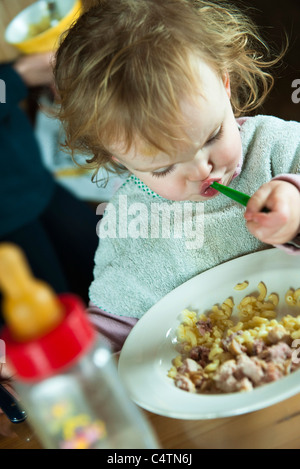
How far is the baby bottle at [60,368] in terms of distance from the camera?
0.34 m

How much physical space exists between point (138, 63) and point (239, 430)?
496 millimetres

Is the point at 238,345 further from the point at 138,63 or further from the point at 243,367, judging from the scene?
the point at 138,63

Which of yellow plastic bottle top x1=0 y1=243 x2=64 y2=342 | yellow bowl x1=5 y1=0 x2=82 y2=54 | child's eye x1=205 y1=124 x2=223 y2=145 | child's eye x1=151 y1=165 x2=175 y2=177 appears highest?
yellow plastic bottle top x1=0 y1=243 x2=64 y2=342

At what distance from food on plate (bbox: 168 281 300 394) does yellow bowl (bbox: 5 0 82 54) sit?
771 mm

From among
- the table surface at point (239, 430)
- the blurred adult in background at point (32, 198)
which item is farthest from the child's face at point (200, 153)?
the blurred adult in background at point (32, 198)

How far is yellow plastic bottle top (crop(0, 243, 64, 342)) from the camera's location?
328mm

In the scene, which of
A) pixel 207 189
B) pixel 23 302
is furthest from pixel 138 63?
pixel 23 302

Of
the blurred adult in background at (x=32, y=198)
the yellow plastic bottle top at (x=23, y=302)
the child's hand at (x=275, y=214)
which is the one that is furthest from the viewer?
the blurred adult in background at (x=32, y=198)

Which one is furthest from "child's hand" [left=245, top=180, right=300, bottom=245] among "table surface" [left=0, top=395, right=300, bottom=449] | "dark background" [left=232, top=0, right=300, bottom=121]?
"dark background" [left=232, top=0, right=300, bottom=121]

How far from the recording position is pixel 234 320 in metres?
0.74

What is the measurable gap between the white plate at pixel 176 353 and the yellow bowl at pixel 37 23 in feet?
2.34

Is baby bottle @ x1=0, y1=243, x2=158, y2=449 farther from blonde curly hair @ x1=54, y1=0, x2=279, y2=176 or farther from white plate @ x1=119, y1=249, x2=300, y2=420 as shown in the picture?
blonde curly hair @ x1=54, y1=0, x2=279, y2=176

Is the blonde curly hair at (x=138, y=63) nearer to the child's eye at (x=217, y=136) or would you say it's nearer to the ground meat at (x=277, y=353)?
the child's eye at (x=217, y=136)

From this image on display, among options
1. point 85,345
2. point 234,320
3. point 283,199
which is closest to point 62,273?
point 234,320
